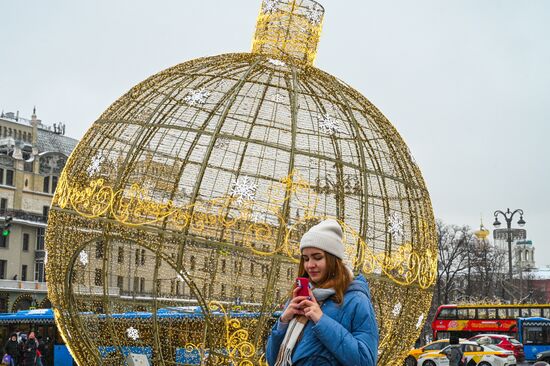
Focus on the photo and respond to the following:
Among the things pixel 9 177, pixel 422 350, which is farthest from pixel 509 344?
pixel 9 177

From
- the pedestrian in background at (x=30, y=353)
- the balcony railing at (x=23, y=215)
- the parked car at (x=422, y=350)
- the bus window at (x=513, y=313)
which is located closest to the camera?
the pedestrian in background at (x=30, y=353)

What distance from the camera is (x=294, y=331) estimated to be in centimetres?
276

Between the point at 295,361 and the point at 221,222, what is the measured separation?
9.36 feet

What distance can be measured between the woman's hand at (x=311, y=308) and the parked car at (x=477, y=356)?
68.6ft

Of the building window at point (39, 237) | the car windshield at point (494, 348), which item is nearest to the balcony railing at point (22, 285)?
the building window at point (39, 237)

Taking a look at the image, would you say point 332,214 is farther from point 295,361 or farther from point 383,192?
point 295,361

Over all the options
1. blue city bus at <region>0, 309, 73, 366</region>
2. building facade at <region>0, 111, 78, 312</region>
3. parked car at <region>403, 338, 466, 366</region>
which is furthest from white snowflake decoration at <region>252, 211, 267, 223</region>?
building facade at <region>0, 111, 78, 312</region>

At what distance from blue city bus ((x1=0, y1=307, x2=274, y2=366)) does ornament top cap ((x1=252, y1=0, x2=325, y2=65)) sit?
2437mm

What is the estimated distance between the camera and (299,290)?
8.90 feet

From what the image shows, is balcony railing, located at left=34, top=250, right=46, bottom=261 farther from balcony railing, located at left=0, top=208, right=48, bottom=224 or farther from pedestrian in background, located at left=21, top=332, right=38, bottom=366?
pedestrian in background, located at left=21, top=332, right=38, bottom=366

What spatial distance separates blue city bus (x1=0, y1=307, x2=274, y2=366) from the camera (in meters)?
A: 5.60

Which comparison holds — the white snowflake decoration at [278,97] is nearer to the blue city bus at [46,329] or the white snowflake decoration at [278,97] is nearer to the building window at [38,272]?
the blue city bus at [46,329]

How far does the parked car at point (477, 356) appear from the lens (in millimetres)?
22844

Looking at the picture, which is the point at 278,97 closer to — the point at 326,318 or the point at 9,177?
the point at 326,318
